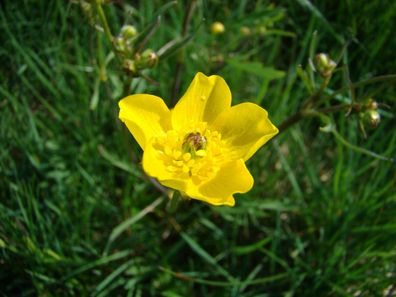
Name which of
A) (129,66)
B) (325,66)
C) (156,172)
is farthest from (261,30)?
(156,172)

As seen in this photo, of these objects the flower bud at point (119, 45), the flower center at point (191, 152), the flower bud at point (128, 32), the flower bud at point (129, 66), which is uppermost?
→ the flower bud at point (128, 32)

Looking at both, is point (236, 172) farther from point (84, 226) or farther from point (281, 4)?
point (281, 4)

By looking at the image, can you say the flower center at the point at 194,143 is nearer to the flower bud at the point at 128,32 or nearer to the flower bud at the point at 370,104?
the flower bud at the point at 128,32

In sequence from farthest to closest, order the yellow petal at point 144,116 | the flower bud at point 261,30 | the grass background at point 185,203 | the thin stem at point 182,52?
the flower bud at point 261,30, the thin stem at point 182,52, the grass background at point 185,203, the yellow petal at point 144,116

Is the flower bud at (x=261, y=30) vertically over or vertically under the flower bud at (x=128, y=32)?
under

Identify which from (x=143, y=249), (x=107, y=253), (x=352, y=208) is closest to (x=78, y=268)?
(x=107, y=253)

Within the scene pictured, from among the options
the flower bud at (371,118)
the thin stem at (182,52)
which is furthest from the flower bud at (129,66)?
the flower bud at (371,118)

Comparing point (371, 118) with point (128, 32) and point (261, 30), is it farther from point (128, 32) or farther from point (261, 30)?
point (261, 30)
